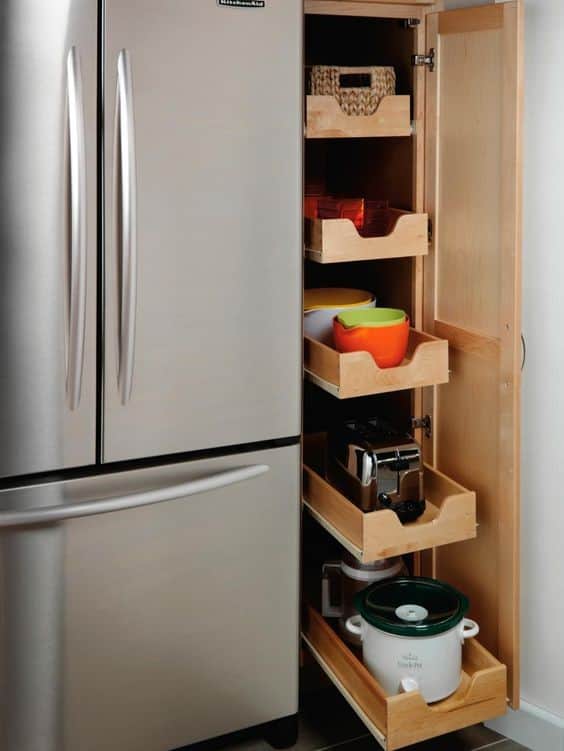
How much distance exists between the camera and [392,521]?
202 cm

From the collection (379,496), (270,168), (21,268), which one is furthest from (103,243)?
(379,496)

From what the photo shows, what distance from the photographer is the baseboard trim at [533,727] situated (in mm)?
2160

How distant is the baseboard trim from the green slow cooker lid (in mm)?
322

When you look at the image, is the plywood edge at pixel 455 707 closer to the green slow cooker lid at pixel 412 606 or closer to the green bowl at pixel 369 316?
the green slow cooker lid at pixel 412 606

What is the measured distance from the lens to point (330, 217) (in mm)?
2260

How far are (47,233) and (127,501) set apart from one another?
0.50m

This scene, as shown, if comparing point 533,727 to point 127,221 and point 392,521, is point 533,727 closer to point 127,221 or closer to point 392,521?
point 392,521

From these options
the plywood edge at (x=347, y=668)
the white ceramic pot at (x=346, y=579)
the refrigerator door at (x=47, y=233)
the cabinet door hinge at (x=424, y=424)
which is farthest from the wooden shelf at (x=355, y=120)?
the plywood edge at (x=347, y=668)

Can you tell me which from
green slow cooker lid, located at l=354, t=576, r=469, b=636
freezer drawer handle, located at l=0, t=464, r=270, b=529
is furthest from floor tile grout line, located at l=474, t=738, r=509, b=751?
freezer drawer handle, located at l=0, t=464, r=270, b=529

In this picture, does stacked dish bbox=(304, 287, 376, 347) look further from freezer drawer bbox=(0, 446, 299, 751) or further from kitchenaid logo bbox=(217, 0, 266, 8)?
kitchenaid logo bbox=(217, 0, 266, 8)

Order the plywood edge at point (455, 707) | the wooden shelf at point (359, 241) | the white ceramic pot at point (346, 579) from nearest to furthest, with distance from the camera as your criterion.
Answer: the plywood edge at point (455, 707) < the wooden shelf at point (359, 241) < the white ceramic pot at point (346, 579)

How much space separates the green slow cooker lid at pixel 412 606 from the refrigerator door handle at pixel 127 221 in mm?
702

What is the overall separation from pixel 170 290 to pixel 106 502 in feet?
1.32

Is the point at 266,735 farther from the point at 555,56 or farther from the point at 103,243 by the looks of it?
the point at 555,56
